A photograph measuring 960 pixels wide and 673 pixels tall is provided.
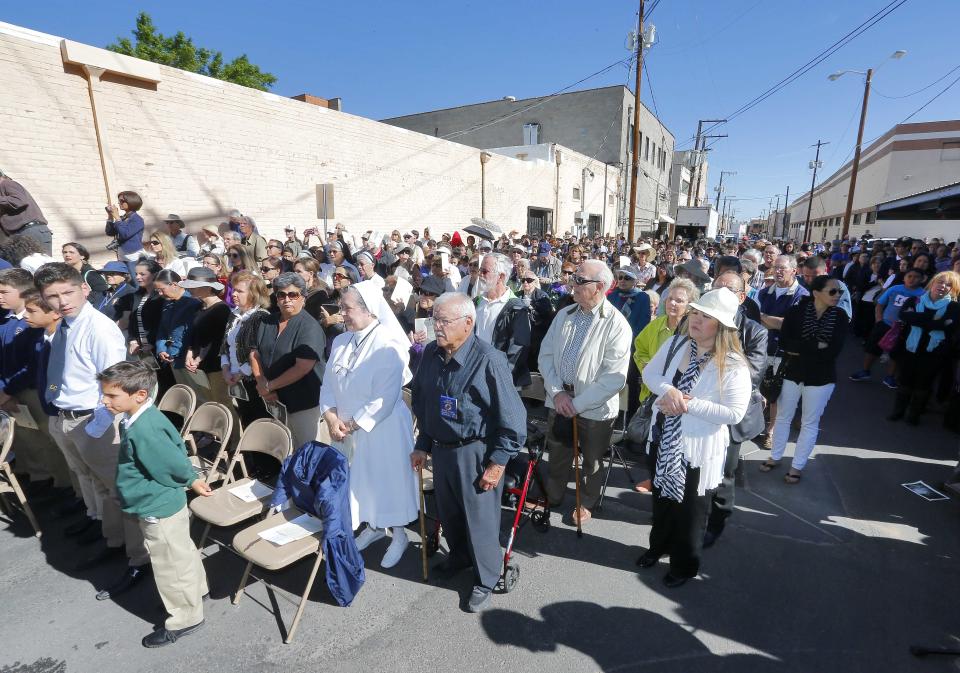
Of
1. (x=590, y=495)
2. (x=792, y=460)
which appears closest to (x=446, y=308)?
(x=590, y=495)

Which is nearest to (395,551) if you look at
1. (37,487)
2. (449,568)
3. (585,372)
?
(449,568)

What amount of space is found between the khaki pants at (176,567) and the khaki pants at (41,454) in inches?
88.9

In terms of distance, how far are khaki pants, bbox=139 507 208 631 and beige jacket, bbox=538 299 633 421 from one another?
2.70 metres

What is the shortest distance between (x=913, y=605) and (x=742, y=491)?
1442 mm

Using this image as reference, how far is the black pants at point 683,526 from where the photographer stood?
2986 millimetres

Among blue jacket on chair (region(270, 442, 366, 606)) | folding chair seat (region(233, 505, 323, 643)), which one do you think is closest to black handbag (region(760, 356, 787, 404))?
blue jacket on chair (region(270, 442, 366, 606))

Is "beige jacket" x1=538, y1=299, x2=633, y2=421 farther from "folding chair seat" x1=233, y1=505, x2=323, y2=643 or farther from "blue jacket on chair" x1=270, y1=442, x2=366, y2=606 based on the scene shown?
"folding chair seat" x1=233, y1=505, x2=323, y2=643

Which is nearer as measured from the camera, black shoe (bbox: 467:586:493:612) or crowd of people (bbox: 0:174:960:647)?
crowd of people (bbox: 0:174:960:647)

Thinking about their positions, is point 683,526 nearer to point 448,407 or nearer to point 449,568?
point 449,568

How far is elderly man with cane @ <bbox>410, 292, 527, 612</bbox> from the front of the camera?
9.22 ft

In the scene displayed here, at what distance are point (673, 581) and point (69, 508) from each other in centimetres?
510

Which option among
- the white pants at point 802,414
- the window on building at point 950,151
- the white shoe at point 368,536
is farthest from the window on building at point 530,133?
the white shoe at point 368,536

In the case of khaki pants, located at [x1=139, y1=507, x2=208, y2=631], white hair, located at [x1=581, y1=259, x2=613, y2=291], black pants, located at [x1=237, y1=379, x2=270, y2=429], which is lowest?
khaki pants, located at [x1=139, y1=507, x2=208, y2=631]

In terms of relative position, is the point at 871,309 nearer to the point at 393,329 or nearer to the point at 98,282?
the point at 393,329
